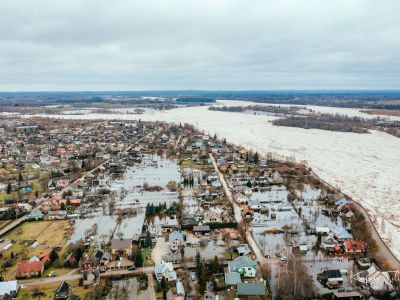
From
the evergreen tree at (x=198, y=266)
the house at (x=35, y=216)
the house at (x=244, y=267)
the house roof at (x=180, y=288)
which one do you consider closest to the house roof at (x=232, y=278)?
the house at (x=244, y=267)

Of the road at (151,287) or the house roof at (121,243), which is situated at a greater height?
the house roof at (121,243)

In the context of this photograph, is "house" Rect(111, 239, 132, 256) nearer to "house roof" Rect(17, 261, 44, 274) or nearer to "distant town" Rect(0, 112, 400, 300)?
"distant town" Rect(0, 112, 400, 300)

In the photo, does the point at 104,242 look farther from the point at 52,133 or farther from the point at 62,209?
the point at 52,133

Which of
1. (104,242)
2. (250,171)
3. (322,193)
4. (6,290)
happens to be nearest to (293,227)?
(322,193)

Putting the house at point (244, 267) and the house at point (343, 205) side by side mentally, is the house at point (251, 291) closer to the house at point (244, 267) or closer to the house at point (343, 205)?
the house at point (244, 267)

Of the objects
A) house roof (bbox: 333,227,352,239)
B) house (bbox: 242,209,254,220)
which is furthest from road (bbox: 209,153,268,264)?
house roof (bbox: 333,227,352,239)
